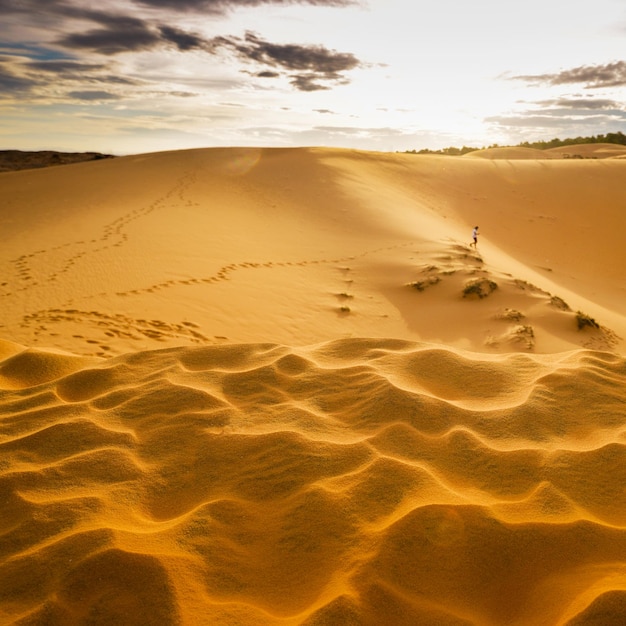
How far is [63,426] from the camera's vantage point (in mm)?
2484

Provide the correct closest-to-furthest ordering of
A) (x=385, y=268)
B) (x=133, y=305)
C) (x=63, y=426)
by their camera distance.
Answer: (x=63, y=426), (x=133, y=305), (x=385, y=268)

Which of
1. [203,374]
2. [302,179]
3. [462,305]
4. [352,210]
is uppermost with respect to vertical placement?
[302,179]

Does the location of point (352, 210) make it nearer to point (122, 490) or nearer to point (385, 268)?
point (385, 268)

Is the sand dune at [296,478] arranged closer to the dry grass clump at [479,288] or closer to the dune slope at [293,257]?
the dune slope at [293,257]

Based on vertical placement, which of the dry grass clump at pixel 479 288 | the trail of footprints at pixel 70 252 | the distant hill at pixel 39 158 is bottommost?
the dry grass clump at pixel 479 288

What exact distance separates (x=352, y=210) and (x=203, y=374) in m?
11.1

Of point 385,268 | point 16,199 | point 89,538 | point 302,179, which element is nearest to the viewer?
point 89,538

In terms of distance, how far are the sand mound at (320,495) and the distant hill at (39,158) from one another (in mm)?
28033

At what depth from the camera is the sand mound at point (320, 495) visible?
5.09 ft

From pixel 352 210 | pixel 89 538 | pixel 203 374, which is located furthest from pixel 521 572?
pixel 352 210

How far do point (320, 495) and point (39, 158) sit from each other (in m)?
32.0

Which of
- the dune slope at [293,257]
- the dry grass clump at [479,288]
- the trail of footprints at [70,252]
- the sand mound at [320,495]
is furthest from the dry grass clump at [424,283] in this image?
the trail of footprints at [70,252]

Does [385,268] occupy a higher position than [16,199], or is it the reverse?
[16,199]

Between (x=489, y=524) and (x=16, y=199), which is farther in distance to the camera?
(x=16, y=199)
